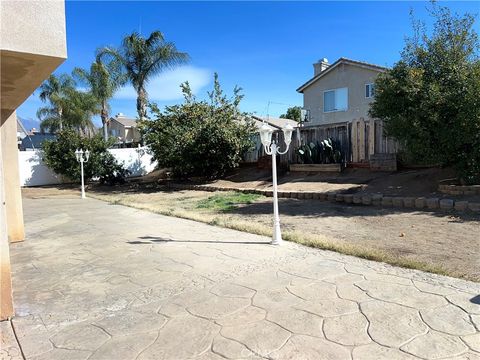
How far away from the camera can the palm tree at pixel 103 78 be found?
84.3 ft

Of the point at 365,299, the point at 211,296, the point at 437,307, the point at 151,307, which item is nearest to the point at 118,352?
the point at 151,307

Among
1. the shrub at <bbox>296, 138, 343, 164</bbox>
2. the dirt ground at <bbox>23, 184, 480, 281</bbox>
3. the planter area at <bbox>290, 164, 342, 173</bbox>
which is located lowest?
the dirt ground at <bbox>23, 184, 480, 281</bbox>

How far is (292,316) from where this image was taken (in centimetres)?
342

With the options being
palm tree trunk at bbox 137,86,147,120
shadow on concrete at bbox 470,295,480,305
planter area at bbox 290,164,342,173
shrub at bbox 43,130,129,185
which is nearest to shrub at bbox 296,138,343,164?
planter area at bbox 290,164,342,173

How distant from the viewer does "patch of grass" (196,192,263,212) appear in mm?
10728

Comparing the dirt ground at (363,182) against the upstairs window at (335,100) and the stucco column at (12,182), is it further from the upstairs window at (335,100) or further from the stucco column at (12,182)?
the upstairs window at (335,100)

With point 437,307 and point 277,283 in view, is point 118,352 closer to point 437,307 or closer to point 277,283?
point 277,283

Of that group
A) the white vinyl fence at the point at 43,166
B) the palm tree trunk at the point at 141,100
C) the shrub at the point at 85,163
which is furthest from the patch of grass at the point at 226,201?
the palm tree trunk at the point at 141,100

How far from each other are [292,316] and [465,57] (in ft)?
27.9

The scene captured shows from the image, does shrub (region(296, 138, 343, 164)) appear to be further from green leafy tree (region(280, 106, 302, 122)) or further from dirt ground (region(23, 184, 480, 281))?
green leafy tree (region(280, 106, 302, 122))

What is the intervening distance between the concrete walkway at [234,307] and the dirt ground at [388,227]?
88 centimetres

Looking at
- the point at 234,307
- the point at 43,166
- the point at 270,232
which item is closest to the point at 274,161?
the point at 270,232

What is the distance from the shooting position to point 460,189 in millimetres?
8523

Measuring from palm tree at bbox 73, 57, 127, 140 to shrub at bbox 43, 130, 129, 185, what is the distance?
4165 mm
